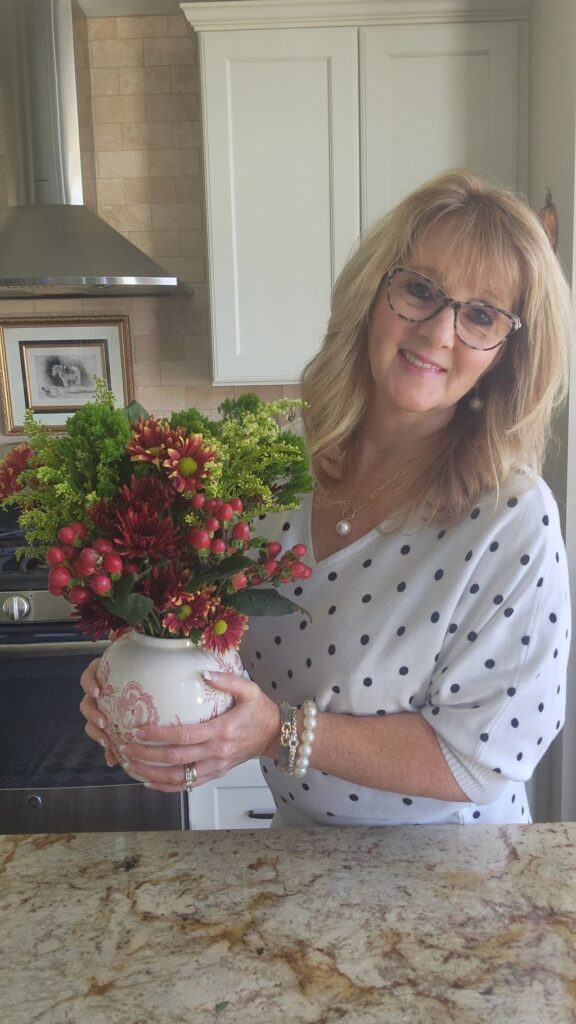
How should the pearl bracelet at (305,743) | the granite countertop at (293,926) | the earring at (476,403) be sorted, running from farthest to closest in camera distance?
the earring at (476,403) < the pearl bracelet at (305,743) < the granite countertop at (293,926)

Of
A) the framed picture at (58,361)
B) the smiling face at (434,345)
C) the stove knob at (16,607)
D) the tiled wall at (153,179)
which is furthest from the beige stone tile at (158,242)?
the smiling face at (434,345)

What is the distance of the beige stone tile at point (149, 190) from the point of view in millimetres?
2518

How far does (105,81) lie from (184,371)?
2.85ft

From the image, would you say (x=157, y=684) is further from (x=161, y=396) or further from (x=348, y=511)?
(x=161, y=396)

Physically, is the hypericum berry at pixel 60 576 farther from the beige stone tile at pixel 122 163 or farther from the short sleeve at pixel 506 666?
the beige stone tile at pixel 122 163

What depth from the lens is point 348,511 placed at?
1089 millimetres

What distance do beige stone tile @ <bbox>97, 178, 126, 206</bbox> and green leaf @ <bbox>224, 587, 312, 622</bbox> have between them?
2103mm

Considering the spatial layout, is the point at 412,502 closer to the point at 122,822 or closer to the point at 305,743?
the point at 305,743

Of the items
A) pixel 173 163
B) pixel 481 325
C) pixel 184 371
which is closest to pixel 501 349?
pixel 481 325

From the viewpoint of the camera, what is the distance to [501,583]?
900 millimetres

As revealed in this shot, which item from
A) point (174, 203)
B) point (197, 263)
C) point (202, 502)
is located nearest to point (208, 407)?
point (197, 263)

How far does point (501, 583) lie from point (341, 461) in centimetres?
33

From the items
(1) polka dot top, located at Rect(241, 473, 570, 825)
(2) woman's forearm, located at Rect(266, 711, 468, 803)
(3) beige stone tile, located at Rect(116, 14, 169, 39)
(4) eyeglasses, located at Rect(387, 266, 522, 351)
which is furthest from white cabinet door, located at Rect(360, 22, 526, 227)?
(2) woman's forearm, located at Rect(266, 711, 468, 803)

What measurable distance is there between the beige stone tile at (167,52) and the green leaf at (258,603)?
2236 millimetres
